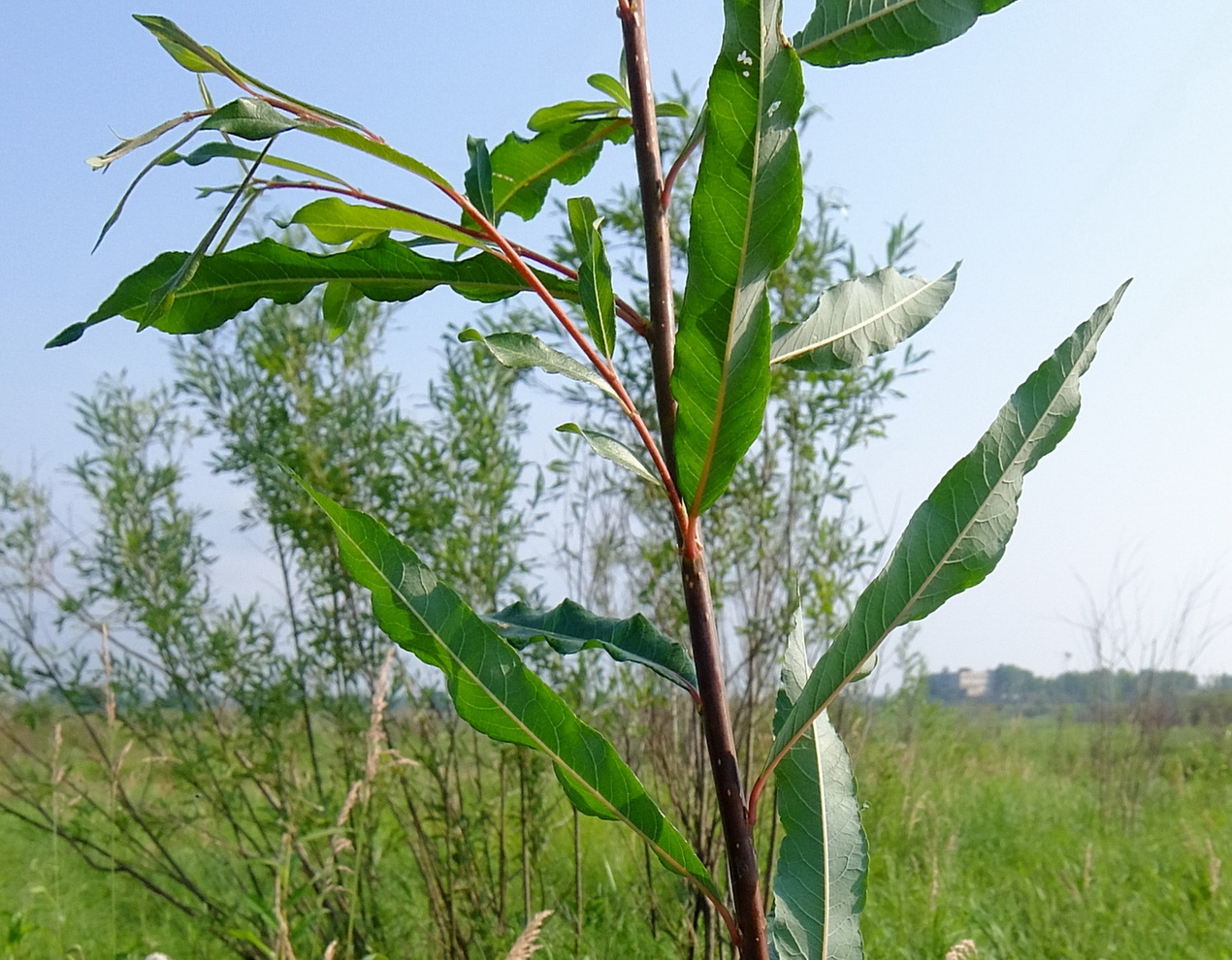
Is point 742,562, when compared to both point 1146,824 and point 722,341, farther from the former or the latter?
point 1146,824

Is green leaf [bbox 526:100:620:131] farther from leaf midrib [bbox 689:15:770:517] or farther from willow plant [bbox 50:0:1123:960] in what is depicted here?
leaf midrib [bbox 689:15:770:517]

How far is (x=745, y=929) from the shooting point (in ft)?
1.84

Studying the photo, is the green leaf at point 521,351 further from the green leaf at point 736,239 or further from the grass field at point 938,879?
the grass field at point 938,879

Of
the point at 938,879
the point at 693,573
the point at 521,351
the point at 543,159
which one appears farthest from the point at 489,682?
the point at 938,879

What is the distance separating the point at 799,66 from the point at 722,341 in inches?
5.8

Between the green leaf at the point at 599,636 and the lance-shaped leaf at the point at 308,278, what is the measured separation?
10.1 inches

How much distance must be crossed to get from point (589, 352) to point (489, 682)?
9.0 inches

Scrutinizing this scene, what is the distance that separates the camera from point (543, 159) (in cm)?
81

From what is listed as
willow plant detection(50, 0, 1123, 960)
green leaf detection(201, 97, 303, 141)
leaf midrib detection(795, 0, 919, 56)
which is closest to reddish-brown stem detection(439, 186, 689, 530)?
willow plant detection(50, 0, 1123, 960)

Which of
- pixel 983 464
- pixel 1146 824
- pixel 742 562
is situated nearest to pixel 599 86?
pixel 983 464

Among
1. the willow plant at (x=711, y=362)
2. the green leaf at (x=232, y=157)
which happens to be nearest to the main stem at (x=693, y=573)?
the willow plant at (x=711, y=362)

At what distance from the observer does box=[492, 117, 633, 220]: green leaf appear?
79 cm

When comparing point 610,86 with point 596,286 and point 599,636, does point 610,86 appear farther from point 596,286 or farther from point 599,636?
point 599,636

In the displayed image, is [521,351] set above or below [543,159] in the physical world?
below
